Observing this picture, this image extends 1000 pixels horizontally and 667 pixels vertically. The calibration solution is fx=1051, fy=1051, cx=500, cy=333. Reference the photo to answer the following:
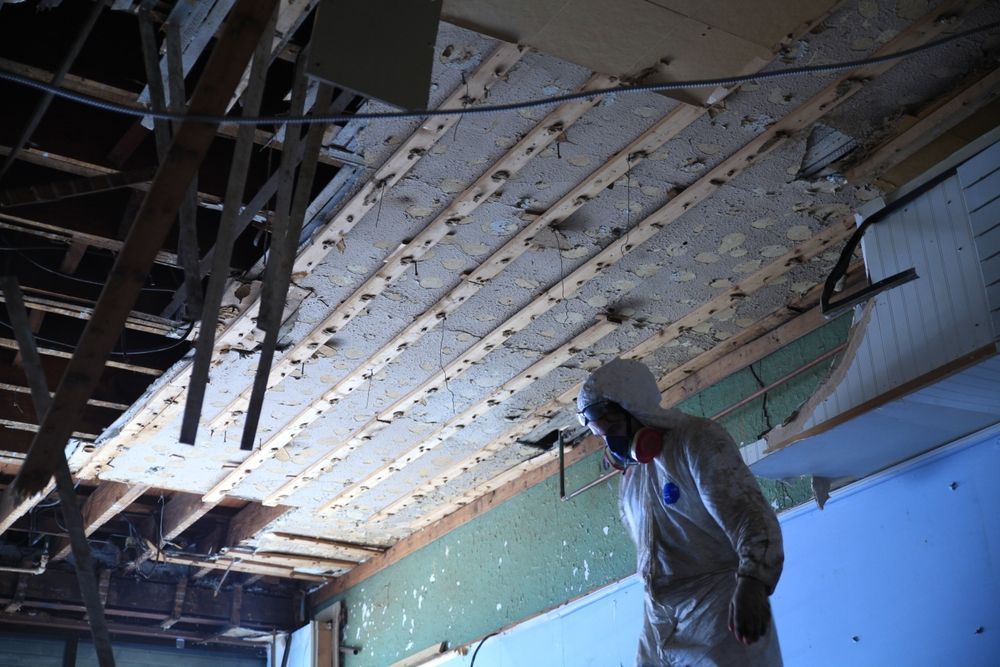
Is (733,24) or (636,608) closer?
(733,24)

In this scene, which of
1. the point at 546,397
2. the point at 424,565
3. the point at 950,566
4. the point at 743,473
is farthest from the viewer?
the point at 424,565

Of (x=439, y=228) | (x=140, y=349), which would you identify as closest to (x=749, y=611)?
(x=439, y=228)

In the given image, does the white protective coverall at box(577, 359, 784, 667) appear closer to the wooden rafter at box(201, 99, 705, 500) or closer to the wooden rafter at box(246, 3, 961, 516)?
the wooden rafter at box(201, 99, 705, 500)

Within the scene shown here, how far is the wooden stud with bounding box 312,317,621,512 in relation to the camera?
4.59 meters

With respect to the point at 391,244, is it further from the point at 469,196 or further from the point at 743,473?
the point at 743,473

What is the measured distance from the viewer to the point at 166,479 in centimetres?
559

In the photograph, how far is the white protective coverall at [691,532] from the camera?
2.53m

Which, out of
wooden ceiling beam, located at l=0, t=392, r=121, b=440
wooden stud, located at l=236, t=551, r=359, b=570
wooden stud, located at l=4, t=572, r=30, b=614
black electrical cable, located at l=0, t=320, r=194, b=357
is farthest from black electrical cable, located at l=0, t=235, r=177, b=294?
wooden stud, located at l=4, t=572, r=30, b=614

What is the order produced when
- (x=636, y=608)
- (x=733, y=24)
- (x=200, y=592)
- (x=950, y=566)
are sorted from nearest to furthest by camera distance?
(x=733, y=24)
(x=950, y=566)
(x=636, y=608)
(x=200, y=592)

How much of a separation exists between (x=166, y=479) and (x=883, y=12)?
13.8 ft

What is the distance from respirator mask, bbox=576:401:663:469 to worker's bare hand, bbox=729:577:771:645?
0.51m

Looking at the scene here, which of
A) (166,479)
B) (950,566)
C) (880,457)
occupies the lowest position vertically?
(950,566)

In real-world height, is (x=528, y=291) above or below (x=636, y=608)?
above

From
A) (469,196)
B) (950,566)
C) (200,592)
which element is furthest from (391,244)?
(200,592)
